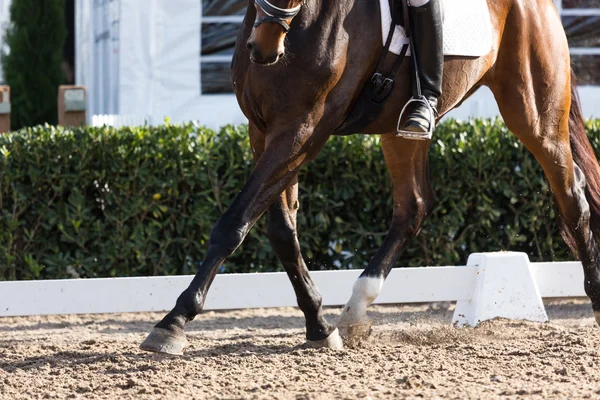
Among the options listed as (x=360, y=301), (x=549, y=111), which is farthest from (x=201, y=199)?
(x=549, y=111)

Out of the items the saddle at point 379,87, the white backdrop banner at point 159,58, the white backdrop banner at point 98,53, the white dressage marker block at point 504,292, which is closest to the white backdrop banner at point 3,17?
the white backdrop banner at point 98,53

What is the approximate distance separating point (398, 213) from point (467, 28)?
1143mm

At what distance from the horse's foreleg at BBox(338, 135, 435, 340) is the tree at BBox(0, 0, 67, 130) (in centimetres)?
731

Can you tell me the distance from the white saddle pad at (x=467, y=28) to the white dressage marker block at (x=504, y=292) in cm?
136

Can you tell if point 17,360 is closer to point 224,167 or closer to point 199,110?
point 224,167

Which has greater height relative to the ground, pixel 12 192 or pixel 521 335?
pixel 12 192

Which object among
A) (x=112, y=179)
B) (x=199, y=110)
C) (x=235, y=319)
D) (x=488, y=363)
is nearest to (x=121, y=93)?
(x=199, y=110)

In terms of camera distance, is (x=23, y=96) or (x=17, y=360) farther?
(x=23, y=96)

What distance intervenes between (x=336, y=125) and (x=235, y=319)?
2364 mm

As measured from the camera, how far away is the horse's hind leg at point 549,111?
5.03m

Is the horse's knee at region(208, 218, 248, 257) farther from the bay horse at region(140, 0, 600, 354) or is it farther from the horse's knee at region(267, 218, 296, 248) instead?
the horse's knee at region(267, 218, 296, 248)

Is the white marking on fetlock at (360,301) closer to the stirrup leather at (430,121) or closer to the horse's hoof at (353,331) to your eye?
the horse's hoof at (353,331)

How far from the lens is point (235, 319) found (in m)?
6.20

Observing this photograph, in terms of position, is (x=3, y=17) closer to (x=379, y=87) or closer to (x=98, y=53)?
(x=98, y=53)
